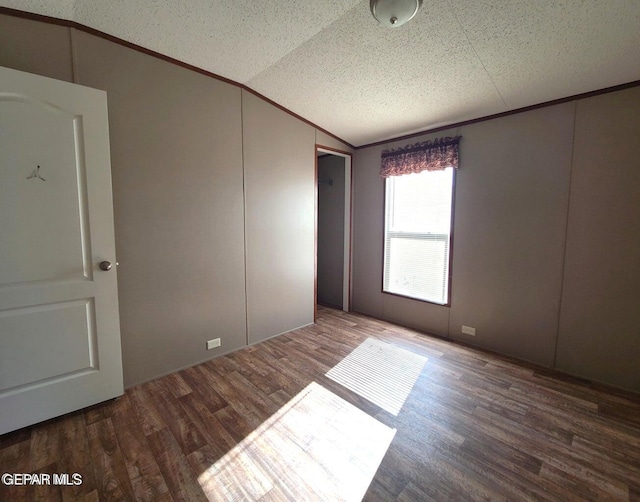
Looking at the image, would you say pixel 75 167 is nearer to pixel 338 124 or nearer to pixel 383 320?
pixel 338 124

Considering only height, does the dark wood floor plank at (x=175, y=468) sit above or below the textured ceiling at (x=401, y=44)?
below

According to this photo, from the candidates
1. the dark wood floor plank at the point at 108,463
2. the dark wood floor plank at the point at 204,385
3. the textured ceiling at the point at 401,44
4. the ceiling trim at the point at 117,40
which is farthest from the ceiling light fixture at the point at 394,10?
the dark wood floor plank at the point at 108,463

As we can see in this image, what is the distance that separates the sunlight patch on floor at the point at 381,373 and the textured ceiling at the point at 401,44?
2.48 m

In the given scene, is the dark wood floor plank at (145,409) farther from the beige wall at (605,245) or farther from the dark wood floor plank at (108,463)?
the beige wall at (605,245)

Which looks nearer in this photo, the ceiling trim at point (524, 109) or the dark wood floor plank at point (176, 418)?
the dark wood floor plank at point (176, 418)

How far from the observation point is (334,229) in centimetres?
418

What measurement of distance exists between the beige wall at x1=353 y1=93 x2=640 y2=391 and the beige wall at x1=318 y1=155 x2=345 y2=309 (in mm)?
1346

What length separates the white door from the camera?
1.56m

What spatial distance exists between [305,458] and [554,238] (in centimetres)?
266

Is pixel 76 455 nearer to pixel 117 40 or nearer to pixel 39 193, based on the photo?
pixel 39 193

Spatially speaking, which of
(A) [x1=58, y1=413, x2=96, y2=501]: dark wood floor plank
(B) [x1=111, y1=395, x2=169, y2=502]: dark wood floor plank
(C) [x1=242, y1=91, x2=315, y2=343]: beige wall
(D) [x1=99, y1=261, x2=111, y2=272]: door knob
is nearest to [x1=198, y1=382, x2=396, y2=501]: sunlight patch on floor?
(B) [x1=111, y1=395, x2=169, y2=502]: dark wood floor plank

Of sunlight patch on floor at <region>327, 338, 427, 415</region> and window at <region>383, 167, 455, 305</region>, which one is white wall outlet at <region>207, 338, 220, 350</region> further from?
window at <region>383, 167, 455, 305</region>

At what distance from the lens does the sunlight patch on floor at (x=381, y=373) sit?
6.77 feet

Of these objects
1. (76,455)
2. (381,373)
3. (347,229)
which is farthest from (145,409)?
(347,229)
